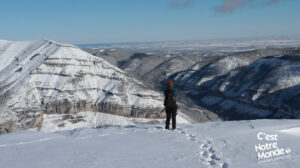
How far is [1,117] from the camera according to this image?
112m

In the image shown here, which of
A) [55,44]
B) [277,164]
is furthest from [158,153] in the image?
[55,44]

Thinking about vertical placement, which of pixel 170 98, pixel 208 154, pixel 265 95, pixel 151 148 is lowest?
pixel 265 95

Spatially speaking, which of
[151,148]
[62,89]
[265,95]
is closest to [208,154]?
[151,148]

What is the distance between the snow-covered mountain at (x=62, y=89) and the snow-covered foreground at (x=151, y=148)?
10854 centimetres

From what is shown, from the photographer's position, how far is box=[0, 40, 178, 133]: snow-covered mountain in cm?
12388

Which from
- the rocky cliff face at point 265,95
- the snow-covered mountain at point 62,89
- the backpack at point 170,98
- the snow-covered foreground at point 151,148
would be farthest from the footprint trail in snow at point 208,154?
the rocky cliff face at point 265,95

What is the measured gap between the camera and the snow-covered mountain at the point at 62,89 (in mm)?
123875

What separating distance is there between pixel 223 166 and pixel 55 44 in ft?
573

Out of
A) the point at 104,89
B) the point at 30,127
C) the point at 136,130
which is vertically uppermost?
the point at 136,130

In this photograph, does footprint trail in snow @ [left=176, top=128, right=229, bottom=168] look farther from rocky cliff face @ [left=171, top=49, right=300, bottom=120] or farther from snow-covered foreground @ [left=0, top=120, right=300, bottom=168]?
rocky cliff face @ [left=171, top=49, right=300, bottom=120]

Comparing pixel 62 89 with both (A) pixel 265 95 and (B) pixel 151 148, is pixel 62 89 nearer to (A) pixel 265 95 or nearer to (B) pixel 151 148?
(A) pixel 265 95

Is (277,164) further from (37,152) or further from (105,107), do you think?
(105,107)

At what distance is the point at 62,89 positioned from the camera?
141m

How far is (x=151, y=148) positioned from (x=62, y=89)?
135 m
